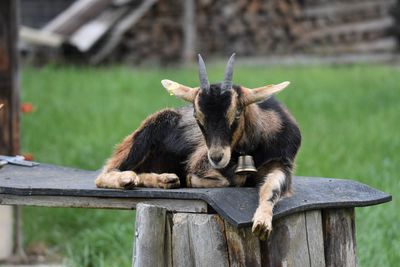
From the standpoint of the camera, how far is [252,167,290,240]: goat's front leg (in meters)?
4.07

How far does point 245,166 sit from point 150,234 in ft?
1.79

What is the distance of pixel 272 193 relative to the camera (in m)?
4.32

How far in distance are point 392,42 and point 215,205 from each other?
12.5 m

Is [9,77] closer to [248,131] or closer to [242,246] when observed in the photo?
[248,131]

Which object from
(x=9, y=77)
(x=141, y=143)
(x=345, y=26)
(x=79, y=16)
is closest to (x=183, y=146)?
(x=141, y=143)

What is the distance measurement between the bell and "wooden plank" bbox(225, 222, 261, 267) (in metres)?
0.29

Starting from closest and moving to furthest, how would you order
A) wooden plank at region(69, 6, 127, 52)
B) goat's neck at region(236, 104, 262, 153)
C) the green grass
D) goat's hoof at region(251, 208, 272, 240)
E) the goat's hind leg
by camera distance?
goat's hoof at region(251, 208, 272, 240), goat's neck at region(236, 104, 262, 153), the goat's hind leg, the green grass, wooden plank at region(69, 6, 127, 52)

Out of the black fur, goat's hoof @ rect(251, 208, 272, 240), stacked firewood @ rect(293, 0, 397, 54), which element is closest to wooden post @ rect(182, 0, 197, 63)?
stacked firewood @ rect(293, 0, 397, 54)

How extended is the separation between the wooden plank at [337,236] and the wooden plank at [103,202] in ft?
2.31

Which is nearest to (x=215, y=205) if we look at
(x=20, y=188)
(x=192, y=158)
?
(x=192, y=158)

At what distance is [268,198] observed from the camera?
4277mm

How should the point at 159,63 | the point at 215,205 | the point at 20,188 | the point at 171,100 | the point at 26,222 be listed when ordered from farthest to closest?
the point at 159,63 < the point at 171,100 < the point at 26,222 < the point at 20,188 < the point at 215,205

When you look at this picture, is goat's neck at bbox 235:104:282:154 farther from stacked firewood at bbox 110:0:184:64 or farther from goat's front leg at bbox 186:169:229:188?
stacked firewood at bbox 110:0:184:64

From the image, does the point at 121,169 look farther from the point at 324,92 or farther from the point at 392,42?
the point at 392,42
